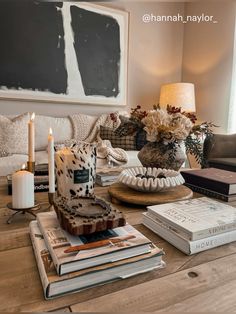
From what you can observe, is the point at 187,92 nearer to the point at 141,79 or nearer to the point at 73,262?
the point at 141,79

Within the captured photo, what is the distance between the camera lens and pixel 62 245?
48 centimetres

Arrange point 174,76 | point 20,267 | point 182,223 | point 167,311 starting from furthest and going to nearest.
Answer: point 174,76
point 182,223
point 20,267
point 167,311

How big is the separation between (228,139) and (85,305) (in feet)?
8.47

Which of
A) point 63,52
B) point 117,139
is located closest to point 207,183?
point 117,139

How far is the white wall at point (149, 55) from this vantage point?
121 inches

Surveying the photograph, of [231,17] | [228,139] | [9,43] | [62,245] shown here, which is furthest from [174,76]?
[62,245]

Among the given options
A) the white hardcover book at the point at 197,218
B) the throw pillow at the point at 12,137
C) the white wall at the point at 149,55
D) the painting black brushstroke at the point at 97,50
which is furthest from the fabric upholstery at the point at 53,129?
the white hardcover book at the point at 197,218

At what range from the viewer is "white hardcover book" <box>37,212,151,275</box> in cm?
44

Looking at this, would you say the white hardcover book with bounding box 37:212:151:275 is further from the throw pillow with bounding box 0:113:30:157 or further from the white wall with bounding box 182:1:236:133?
the white wall with bounding box 182:1:236:133

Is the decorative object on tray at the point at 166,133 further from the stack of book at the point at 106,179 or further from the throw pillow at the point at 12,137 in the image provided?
the throw pillow at the point at 12,137

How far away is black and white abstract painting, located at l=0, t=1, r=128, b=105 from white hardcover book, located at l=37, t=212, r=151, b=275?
231cm

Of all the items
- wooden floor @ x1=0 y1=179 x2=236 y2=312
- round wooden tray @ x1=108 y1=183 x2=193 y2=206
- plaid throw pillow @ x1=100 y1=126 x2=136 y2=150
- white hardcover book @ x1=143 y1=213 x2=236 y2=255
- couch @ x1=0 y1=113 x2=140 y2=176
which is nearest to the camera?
wooden floor @ x1=0 y1=179 x2=236 y2=312

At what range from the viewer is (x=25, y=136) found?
2244 mm

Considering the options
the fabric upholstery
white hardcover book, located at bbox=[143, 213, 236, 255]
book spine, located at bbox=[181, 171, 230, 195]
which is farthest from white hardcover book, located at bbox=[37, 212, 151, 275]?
the fabric upholstery
